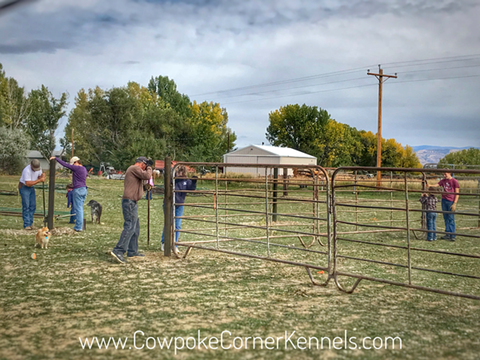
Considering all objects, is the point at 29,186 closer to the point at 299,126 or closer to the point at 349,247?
the point at 349,247

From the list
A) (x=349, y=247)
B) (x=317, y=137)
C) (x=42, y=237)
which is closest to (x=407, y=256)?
(x=349, y=247)

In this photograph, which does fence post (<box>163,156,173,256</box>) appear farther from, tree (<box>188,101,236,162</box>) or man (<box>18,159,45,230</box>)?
tree (<box>188,101,236,162</box>)

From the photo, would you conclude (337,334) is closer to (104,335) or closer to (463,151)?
(104,335)

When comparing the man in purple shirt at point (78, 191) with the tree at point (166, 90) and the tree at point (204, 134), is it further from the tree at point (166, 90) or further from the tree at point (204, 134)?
the tree at point (166, 90)

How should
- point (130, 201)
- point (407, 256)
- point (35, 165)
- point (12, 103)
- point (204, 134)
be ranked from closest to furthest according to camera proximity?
point (407, 256) < point (130, 201) < point (35, 165) < point (12, 103) < point (204, 134)

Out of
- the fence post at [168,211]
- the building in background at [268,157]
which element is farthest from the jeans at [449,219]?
the building in background at [268,157]

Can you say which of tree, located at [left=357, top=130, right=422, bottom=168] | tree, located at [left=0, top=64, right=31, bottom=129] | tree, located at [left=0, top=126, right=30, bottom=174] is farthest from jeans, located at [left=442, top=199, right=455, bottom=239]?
tree, located at [left=357, top=130, right=422, bottom=168]

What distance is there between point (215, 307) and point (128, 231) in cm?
312

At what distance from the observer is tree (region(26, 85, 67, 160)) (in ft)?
235

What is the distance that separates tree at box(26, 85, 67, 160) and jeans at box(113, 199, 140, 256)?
68968mm

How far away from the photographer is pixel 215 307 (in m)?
5.57

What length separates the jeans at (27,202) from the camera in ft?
38.3

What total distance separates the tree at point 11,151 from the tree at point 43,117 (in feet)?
57.8

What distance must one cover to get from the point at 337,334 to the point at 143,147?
55543 mm
